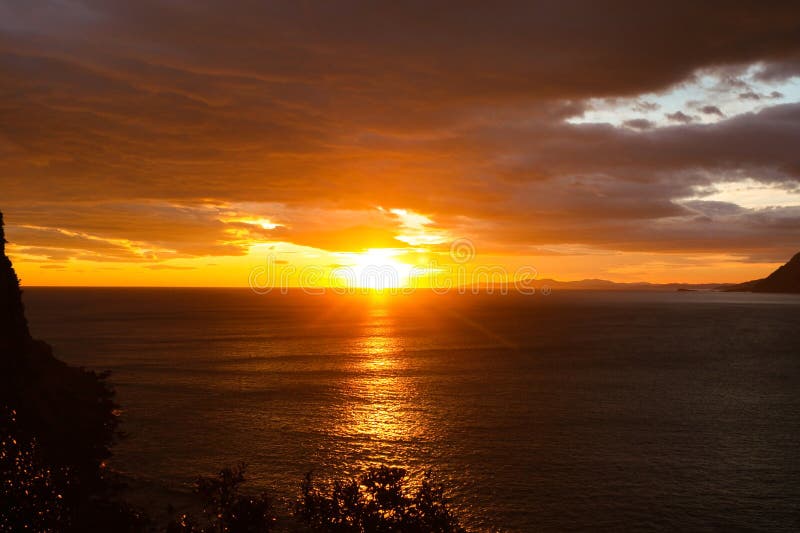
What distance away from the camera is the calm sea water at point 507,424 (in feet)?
143

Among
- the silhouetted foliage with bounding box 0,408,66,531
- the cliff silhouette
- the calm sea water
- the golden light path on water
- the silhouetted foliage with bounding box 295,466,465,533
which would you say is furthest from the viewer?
the golden light path on water

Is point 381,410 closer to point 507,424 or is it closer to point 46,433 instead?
point 507,424

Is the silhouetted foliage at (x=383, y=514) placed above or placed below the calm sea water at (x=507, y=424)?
above

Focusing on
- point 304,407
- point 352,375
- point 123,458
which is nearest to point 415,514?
point 123,458

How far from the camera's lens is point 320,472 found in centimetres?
Answer: 4784

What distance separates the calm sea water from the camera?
43.5 metres

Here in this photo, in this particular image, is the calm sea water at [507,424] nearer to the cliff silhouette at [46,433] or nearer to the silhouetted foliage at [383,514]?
the cliff silhouette at [46,433]

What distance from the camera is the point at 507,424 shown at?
6344 cm

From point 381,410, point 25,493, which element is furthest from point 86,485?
point 381,410

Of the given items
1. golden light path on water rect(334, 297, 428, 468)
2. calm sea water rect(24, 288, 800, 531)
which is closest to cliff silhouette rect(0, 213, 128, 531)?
calm sea water rect(24, 288, 800, 531)

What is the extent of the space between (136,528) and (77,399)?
37.2 m

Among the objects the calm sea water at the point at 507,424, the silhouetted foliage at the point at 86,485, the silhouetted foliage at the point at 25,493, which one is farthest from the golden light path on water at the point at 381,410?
the silhouetted foliage at the point at 25,493

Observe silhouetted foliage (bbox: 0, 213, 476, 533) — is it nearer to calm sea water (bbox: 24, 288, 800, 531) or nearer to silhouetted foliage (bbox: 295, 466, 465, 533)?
silhouetted foliage (bbox: 295, 466, 465, 533)

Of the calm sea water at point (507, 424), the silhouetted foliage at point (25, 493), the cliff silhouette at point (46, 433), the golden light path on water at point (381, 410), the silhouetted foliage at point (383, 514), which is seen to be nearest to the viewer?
the silhouetted foliage at point (25, 493)
